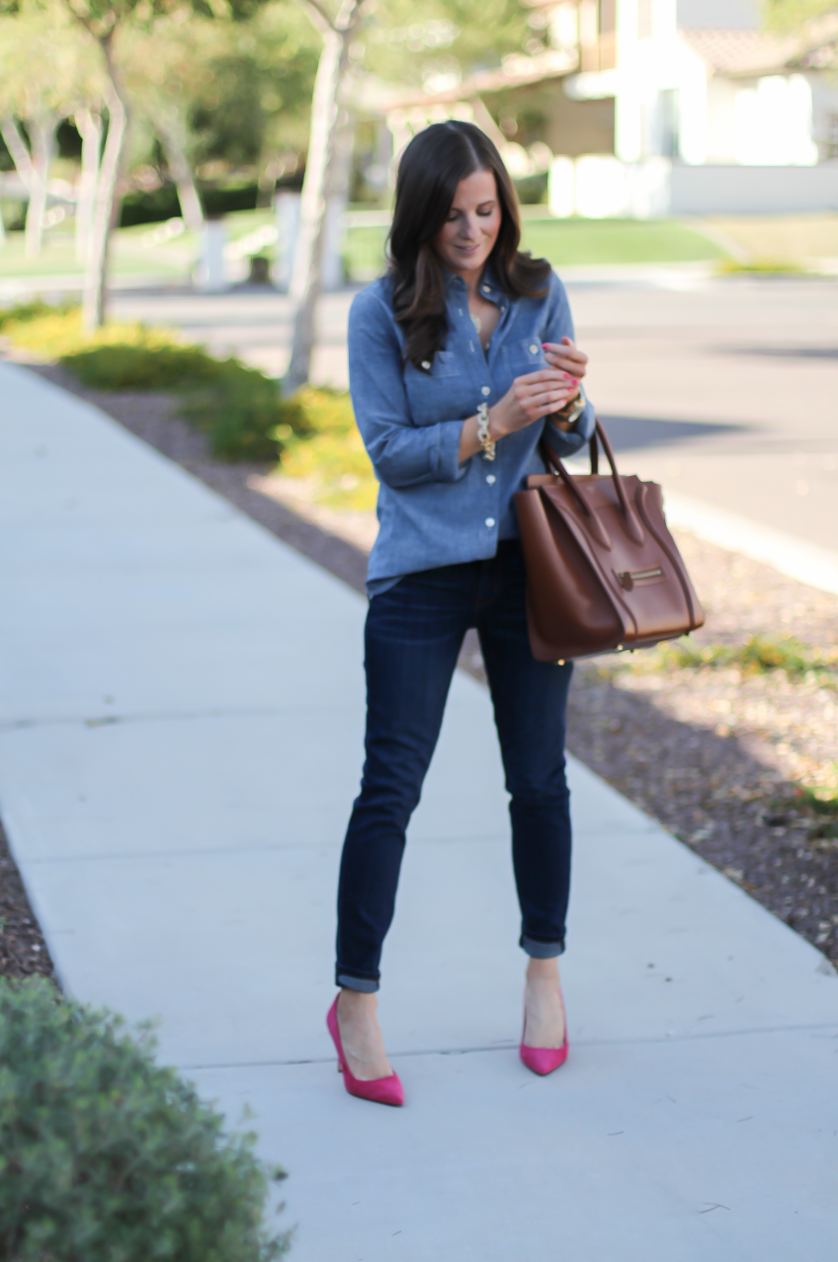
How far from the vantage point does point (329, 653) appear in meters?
6.20

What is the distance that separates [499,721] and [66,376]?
13.9 meters

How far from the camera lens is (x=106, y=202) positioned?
16719 mm

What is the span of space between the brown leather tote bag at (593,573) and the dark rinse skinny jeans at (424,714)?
0.09 meters

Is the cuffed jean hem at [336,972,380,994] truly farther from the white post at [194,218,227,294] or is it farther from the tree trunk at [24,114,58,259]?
the tree trunk at [24,114,58,259]

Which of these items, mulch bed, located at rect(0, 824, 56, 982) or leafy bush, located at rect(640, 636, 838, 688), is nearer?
mulch bed, located at rect(0, 824, 56, 982)

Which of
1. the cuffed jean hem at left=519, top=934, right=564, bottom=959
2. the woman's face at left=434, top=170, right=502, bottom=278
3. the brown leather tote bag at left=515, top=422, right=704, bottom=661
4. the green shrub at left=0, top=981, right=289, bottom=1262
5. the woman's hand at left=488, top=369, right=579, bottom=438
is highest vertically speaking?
the woman's face at left=434, top=170, right=502, bottom=278

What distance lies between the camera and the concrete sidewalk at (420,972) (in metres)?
2.62

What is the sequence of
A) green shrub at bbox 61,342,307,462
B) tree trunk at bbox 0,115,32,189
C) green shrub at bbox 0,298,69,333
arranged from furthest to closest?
1. tree trunk at bbox 0,115,32,189
2. green shrub at bbox 0,298,69,333
3. green shrub at bbox 61,342,307,462

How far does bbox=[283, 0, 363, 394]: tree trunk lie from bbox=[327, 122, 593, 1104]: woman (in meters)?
8.98

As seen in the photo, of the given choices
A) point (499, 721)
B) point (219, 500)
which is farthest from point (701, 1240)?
point (219, 500)

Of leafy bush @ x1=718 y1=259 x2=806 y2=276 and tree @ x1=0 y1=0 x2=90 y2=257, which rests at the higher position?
tree @ x1=0 y1=0 x2=90 y2=257

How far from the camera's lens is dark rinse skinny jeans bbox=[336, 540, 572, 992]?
287 centimetres

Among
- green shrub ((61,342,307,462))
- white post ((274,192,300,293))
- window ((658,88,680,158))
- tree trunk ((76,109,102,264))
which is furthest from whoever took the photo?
window ((658,88,680,158))

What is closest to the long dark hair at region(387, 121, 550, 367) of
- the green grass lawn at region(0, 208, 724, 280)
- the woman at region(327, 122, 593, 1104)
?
the woman at region(327, 122, 593, 1104)
